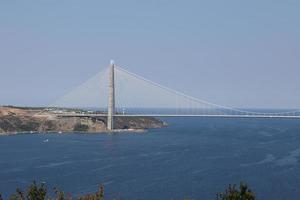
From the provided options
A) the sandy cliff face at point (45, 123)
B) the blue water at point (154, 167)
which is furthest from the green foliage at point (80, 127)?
the blue water at point (154, 167)

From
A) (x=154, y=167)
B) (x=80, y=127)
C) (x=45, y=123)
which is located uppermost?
(x=45, y=123)

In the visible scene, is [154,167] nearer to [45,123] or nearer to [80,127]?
[80,127]

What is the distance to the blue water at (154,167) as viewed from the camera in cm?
2059

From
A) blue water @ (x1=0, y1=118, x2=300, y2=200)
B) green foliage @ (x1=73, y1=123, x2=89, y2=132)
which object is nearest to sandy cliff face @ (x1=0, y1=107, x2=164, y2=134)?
green foliage @ (x1=73, y1=123, x2=89, y2=132)

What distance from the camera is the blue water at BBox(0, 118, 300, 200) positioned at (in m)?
20.6

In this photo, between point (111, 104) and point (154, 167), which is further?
point (111, 104)

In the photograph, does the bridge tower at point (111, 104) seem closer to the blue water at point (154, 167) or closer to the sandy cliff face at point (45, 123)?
the sandy cliff face at point (45, 123)

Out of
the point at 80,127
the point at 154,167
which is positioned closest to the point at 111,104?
the point at 80,127

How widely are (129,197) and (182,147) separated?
17.5m

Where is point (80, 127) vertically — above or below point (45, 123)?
below

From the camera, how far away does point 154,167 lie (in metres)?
26.5

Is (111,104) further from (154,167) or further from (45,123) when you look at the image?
(154,167)

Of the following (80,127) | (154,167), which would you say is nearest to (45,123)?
(80,127)

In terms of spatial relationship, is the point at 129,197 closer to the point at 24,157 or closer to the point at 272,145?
A: the point at 24,157
